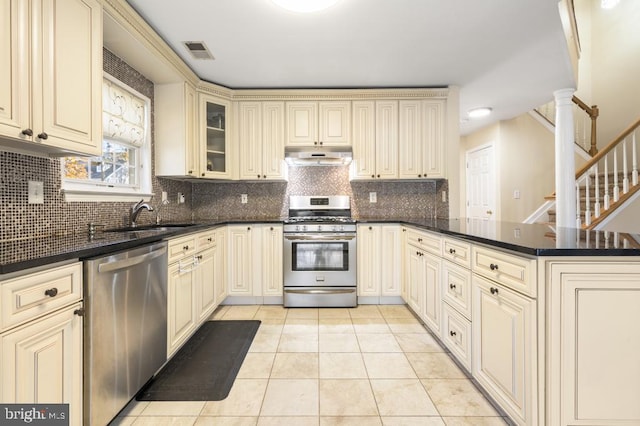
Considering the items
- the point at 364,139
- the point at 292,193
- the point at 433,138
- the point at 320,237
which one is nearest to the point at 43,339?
the point at 320,237

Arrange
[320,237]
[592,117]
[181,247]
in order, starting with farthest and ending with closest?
1. [592,117]
2. [320,237]
3. [181,247]

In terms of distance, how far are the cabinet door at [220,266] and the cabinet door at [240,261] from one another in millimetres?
67

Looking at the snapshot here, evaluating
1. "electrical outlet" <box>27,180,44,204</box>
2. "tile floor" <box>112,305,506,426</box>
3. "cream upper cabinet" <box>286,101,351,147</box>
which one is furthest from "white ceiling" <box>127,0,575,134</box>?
"tile floor" <box>112,305,506,426</box>

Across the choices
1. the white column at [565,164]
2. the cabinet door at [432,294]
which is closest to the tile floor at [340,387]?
the cabinet door at [432,294]

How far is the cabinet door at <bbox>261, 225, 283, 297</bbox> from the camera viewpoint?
10.8ft

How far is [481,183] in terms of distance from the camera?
5.84 metres

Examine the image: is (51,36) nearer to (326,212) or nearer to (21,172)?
(21,172)

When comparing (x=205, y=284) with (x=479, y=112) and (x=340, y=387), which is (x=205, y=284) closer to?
(x=340, y=387)

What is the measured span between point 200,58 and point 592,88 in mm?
6136

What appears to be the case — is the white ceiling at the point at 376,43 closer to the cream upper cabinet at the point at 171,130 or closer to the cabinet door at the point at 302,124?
the cabinet door at the point at 302,124

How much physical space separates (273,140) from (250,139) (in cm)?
27

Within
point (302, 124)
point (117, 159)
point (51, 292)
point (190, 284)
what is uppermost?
point (302, 124)

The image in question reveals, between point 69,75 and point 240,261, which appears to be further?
point 240,261

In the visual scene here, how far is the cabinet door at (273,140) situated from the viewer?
3547 millimetres
